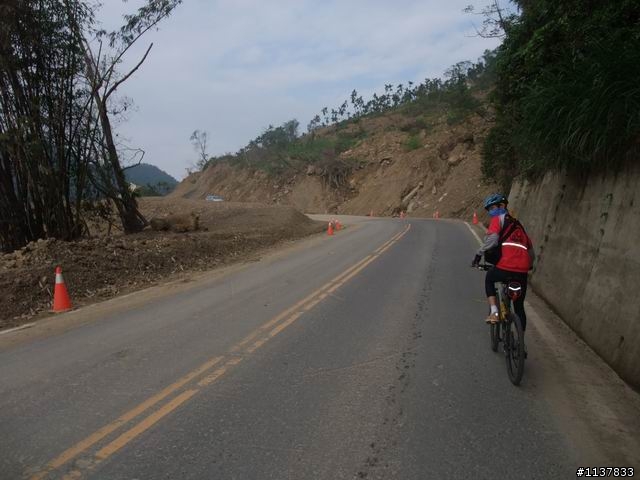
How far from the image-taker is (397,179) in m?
56.7

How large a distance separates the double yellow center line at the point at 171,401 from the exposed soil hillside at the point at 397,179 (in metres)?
34.1

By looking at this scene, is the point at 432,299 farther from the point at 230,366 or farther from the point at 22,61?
the point at 22,61

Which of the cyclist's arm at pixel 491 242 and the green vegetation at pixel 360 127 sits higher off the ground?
the green vegetation at pixel 360 127

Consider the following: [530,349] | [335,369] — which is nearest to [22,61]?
[335,369]

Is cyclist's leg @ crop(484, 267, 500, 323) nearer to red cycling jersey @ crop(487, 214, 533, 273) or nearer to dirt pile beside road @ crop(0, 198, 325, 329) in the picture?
red cycling jersey @ crop(487, 214, 533, 273)

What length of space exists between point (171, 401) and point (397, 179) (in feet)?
175

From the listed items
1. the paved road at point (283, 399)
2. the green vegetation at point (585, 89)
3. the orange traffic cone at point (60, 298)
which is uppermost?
the green vegetation at point (585, 89)

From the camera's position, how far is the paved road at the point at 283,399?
3.67 metres

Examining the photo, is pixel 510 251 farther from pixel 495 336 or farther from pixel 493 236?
pixel 495 336

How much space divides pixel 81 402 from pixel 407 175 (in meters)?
53.2

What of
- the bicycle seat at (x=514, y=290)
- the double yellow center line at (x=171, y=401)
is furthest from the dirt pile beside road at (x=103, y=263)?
the bicycle seat at (x=514, y=290)

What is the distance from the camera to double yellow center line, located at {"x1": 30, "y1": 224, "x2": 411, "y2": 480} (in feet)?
12.3

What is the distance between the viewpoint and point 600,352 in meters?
6.07

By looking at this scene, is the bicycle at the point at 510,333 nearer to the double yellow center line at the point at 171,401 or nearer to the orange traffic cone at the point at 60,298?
the double yellow center line at the point at 171,401
